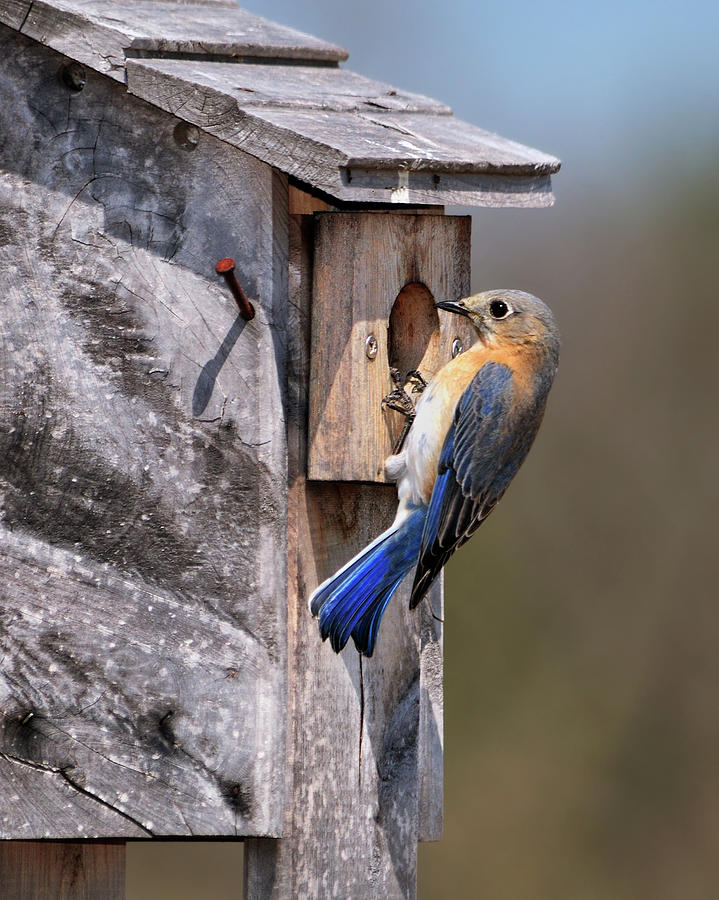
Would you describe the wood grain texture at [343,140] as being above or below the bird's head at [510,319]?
above

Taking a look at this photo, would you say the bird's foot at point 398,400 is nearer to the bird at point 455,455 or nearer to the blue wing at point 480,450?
the bird at point 455,455

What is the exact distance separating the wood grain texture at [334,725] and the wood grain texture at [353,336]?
0.04 metres

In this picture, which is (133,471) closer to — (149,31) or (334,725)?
(334,725)

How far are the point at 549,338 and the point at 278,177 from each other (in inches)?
36.0

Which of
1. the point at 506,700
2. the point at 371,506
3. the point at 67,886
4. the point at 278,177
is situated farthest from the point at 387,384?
the point at 506,700

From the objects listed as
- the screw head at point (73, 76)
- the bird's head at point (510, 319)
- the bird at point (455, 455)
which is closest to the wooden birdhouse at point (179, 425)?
the screw head at point (73, 76)

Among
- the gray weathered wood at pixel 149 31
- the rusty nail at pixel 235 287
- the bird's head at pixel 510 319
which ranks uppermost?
the gray weathered wood at pixel 149 31

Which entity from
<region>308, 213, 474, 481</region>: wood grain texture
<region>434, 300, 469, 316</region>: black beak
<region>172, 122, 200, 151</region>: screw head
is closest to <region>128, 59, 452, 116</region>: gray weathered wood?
<region>172, 122, 200, 151</region>: screw head

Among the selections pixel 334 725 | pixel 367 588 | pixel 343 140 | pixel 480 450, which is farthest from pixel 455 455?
pixel 343 140

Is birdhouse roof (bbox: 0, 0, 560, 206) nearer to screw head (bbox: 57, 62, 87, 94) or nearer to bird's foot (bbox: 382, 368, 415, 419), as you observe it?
screw head (bbox: 57, 62, 87, 94)

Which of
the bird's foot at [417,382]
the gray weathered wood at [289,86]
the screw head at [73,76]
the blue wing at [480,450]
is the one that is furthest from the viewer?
the blue wing at [480,450]

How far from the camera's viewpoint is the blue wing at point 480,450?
318cm

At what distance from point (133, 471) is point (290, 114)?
760mm

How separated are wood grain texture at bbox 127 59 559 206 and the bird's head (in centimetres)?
30
